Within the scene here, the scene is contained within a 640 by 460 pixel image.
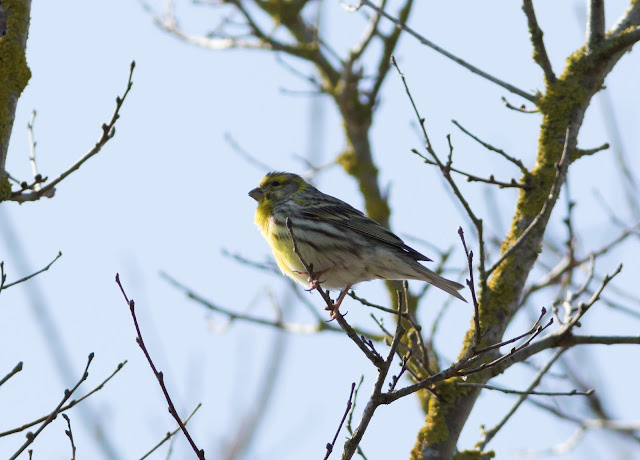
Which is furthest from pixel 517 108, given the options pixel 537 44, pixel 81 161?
pixel 81 161

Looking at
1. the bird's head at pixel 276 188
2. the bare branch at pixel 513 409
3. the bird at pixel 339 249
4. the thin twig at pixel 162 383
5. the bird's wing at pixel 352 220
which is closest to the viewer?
the thin twig at pixel 162 383

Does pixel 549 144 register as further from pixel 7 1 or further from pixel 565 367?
pixel 7 1

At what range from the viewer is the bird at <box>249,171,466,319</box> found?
7113mm

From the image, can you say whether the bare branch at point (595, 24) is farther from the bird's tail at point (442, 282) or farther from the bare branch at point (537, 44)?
the bird's tail at point (442, 282)

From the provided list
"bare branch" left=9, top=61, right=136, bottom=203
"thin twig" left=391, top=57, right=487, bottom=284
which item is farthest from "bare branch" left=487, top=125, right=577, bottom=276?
"bare branch" left=9, top=61, right=136, bottom=203

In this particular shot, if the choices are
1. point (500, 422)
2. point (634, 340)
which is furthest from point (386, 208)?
point (634, 340)

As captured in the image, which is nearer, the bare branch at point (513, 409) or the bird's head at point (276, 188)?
the bare branch at point (513, 409)

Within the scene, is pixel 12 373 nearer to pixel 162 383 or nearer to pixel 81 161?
pixel 162 383

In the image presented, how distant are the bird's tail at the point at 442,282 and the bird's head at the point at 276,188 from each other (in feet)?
5.96

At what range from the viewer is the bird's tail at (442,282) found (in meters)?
6.82

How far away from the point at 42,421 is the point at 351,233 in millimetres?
3985

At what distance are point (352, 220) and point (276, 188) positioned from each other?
114 cm

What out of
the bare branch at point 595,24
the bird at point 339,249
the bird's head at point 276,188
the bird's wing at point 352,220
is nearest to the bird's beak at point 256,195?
the bird's head at point 276,188

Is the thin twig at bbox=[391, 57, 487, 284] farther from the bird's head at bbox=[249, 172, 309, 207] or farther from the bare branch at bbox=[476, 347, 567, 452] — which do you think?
the bird's head at bbox=[249, 172, 309, 207]
